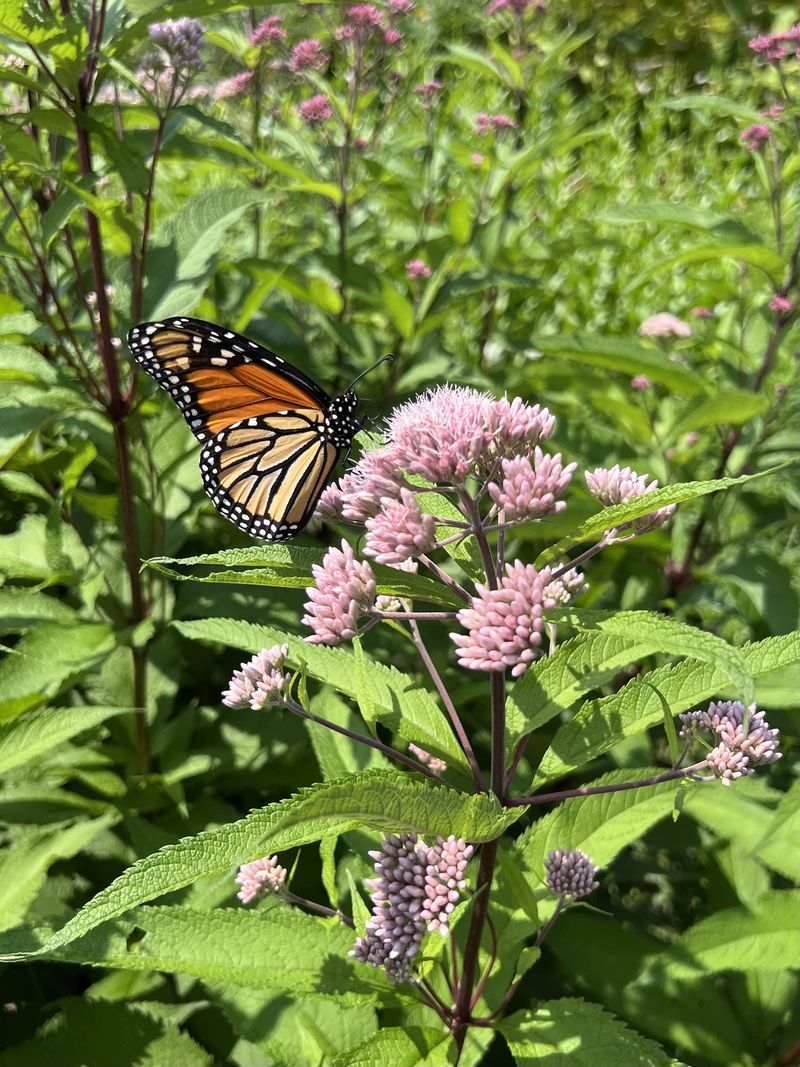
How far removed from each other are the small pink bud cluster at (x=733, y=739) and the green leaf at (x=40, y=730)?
108cm

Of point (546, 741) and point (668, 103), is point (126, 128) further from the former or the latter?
point (546, 741)

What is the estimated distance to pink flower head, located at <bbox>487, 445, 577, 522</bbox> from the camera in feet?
3.63

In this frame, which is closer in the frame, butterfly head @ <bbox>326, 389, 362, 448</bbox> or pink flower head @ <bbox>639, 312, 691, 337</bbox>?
butterfly head @ <bbox>326, 389, 362, 448</bbox>

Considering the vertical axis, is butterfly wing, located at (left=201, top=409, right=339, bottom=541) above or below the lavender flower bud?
above

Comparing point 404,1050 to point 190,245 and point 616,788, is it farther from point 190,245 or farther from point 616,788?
point 190,245

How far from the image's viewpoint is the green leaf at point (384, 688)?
1.26 m

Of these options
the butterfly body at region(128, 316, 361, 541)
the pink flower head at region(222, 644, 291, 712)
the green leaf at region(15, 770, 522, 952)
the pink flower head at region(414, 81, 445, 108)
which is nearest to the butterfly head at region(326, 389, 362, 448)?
the butterfly body at region(128, 316, 361, 541)

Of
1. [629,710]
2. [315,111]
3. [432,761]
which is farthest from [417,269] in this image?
[629,710]

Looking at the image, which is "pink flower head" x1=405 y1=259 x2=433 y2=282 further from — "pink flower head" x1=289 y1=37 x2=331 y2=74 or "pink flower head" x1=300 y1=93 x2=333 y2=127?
"pink flower head" x1=289 y1=37 x2=331 y2=74

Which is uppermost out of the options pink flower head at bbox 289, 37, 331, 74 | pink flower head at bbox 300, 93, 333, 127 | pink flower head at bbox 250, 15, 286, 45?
pink flower head at bbox 289, 37, 331, 74

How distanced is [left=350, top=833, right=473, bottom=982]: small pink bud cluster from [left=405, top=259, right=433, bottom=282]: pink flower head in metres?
2.24

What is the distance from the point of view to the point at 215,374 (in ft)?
6.75

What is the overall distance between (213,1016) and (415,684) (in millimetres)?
1057

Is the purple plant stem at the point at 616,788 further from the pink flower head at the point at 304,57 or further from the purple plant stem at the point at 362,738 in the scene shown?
the pink flower head at the point at 304,57
